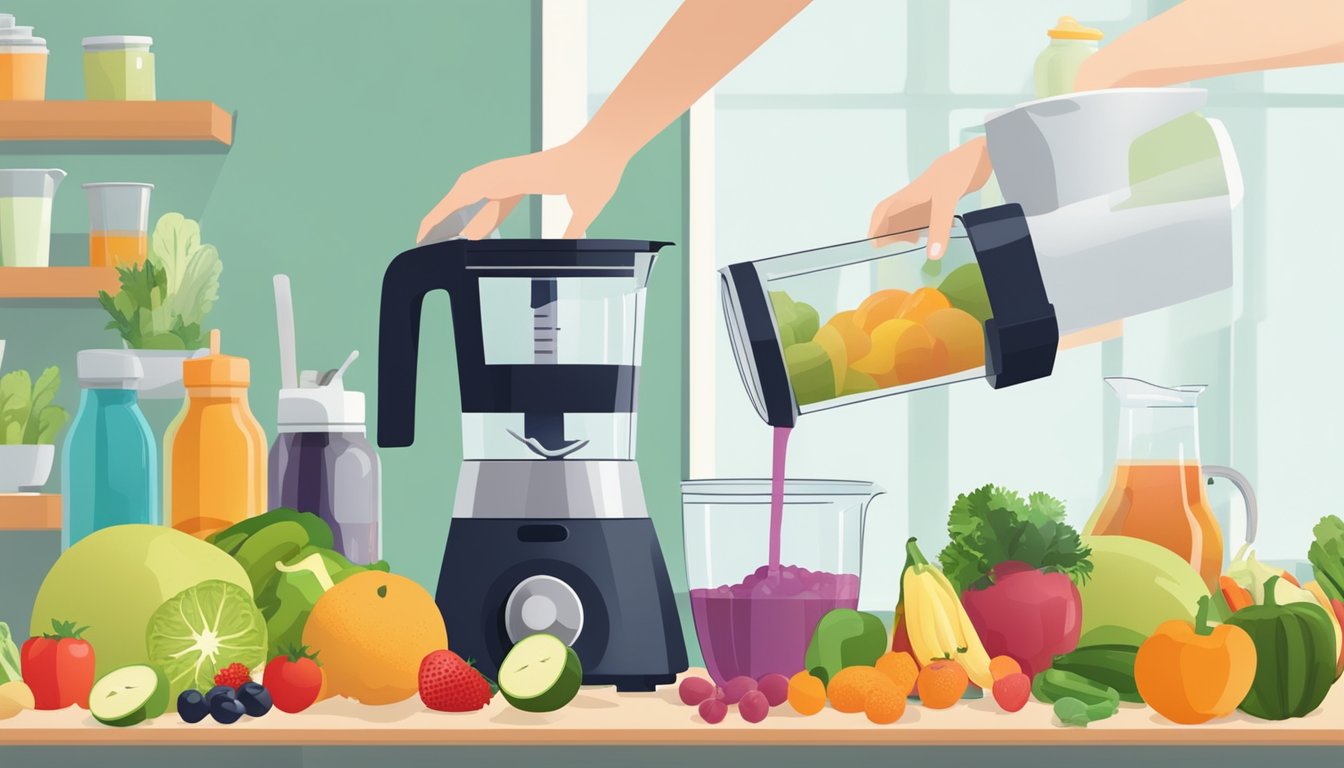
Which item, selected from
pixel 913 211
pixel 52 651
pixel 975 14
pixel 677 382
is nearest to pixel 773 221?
pixel 975 14

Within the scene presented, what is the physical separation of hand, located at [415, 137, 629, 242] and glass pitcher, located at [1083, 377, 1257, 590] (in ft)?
1.59

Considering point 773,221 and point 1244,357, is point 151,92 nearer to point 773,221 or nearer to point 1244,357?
point 773,221

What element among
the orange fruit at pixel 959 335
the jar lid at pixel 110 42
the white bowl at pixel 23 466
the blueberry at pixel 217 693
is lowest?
the blueberry at pixel 217 693

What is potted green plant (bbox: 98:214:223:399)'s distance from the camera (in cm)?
238

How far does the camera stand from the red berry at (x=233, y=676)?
3.44 ft

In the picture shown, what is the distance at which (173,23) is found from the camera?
109 inches

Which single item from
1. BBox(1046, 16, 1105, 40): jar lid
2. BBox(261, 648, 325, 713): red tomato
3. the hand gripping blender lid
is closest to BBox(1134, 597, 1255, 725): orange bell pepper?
the hand gripping blender lid

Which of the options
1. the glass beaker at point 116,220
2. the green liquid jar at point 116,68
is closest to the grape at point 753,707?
the glass beaker at point 116,220

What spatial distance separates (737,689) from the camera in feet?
3.43

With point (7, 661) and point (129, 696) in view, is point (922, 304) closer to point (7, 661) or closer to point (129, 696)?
point (129, 696)

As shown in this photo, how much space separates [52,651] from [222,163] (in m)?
1.85

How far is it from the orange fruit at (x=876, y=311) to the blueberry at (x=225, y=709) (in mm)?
528

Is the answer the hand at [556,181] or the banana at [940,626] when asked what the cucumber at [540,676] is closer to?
the banana at [940,626]

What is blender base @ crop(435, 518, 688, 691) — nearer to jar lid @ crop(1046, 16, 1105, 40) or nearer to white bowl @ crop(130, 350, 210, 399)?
white bowl @ crop(130, 350, 210, 399)
